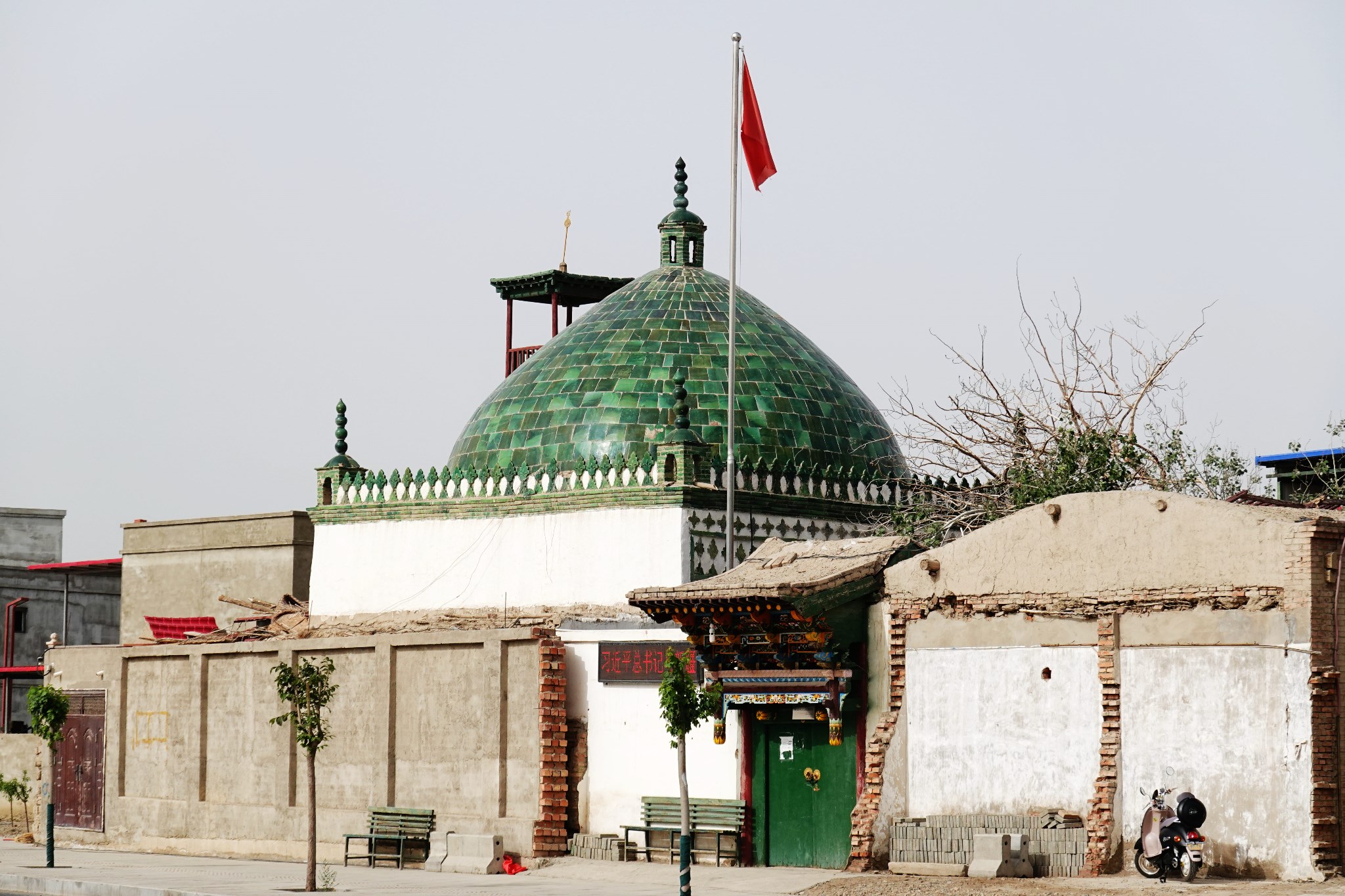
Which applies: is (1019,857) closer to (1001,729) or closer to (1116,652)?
(1001,729)

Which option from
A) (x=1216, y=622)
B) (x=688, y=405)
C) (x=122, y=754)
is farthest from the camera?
(x=122, y=754)

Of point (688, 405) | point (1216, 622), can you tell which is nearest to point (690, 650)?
point (688, 405)

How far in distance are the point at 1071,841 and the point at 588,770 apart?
6.99 metres

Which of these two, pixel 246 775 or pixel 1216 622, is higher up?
pixel 1216 622

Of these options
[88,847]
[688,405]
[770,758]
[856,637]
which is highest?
[688,405]

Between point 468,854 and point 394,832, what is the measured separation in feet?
6.18

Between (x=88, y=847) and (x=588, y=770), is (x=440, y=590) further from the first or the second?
(x=88, y=847)

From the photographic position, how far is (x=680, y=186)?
31.0 metres

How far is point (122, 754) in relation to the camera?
32.1m

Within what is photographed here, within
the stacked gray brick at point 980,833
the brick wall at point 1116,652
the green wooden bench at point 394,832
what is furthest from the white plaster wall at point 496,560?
the stacked gray brick at point 980,833

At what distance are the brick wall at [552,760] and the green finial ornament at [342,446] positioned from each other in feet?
20.4

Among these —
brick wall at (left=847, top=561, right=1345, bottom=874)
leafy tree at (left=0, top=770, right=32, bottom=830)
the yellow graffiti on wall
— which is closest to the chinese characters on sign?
brick wall at (left=847, top=561, right=1345, bottom=874)

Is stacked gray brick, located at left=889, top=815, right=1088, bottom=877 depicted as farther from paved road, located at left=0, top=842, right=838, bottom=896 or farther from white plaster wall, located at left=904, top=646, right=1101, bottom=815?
paved road, located at left=0, top=842, right=838, bottom=896

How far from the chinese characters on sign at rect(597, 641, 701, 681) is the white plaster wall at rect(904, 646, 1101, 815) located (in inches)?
129
